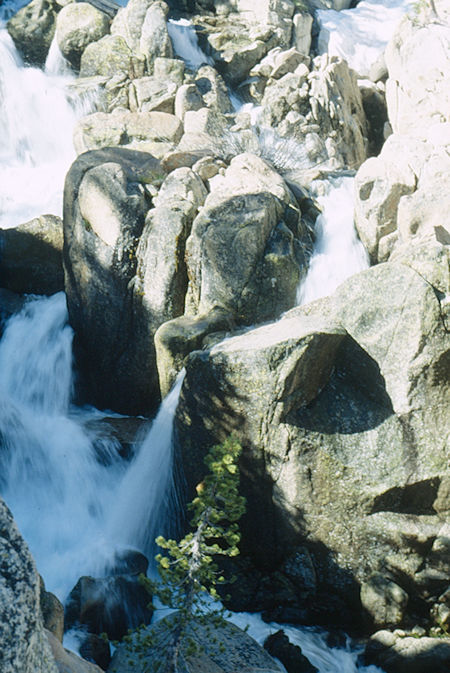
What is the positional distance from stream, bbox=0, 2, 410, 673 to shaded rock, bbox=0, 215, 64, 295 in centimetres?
34

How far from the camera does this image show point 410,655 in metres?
6.12

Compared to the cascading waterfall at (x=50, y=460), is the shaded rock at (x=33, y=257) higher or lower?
higher

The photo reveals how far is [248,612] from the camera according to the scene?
699 cm

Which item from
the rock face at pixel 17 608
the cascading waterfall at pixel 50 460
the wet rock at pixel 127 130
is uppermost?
the rock face at pixel 17 608

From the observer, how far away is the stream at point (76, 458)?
7.56m

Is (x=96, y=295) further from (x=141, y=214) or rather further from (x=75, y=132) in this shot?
(x=75, y=132)

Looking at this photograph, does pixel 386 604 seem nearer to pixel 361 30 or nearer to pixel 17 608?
pixel 17 608

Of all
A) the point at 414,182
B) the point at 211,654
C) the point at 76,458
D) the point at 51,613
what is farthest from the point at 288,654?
the point at 414,182

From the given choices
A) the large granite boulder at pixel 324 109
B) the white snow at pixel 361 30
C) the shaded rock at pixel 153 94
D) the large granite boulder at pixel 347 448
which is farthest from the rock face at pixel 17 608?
the white snow at pixel 361 30

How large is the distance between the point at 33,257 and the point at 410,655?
31.9 feet

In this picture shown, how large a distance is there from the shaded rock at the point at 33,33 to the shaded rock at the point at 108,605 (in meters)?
18.2

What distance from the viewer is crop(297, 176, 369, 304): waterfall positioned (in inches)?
395

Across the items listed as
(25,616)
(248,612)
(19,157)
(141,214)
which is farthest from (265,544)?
(19,157)

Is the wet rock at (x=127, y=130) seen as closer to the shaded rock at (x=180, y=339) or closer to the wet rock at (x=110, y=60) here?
the wet rock at (x=110, y=60)
